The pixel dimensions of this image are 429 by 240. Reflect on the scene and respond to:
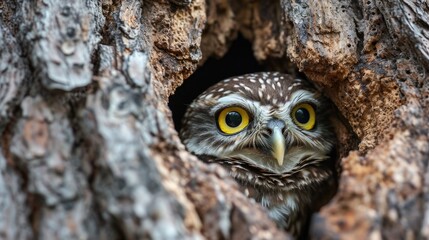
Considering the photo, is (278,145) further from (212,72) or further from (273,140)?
(212,72)

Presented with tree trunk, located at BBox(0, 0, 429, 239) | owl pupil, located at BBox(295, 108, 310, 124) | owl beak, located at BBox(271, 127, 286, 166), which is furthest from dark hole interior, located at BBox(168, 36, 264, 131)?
tree trunk, located at BBox(0, 0, 429, 239)

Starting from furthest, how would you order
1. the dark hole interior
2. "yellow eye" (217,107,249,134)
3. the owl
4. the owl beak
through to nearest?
1. the dark hole interior
2. "yellow eye" (217,107,249,134)
3. the owl
4. the owl beak

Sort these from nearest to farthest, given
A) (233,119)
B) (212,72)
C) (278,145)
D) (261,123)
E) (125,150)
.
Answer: (125,150) < (278,145) < (261,123) < (233,119) < (212,72)

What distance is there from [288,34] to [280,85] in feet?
1.07

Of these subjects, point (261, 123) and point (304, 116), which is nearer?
point (261, 123)

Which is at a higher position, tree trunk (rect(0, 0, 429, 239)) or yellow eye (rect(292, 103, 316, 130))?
tree trunk (rect(0, 0, 429, 239))

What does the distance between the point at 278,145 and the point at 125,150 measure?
1.26 metres

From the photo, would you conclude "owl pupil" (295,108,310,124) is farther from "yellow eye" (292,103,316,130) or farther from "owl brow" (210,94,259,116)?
"owl brow" (210,94,259,116)

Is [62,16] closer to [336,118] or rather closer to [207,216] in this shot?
Result: [207,216]

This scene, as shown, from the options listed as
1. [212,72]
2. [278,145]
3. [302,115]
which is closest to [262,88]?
[302,115]

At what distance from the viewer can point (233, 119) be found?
3414 millimetres

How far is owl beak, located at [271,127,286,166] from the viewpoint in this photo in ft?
10.2

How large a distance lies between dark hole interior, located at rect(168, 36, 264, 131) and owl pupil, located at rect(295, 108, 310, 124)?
100cm

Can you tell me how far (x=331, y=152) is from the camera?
3588 millimetres
